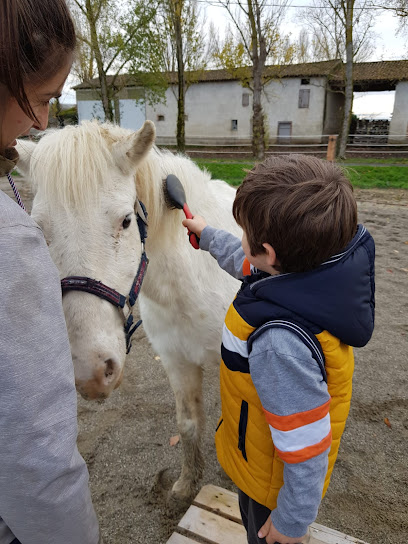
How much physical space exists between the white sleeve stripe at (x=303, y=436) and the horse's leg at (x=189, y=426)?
54.0 inches

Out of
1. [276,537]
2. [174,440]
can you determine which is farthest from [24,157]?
[174,440]

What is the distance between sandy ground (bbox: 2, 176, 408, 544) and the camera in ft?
7.47

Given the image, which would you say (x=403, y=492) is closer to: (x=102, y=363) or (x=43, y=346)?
(x=102, y=363)

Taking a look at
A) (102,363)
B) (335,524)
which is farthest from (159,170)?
(335,524)

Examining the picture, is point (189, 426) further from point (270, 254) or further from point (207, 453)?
point (270, 254)

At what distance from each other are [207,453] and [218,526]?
0.83m

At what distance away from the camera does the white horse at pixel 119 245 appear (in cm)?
137

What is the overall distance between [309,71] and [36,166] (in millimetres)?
33823

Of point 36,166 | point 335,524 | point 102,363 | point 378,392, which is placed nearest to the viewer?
point 102,363

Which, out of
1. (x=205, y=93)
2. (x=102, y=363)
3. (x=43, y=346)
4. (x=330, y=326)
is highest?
(x=205, y=93)

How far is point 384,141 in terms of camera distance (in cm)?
2653

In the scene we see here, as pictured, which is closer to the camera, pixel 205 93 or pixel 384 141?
pixel 384 141

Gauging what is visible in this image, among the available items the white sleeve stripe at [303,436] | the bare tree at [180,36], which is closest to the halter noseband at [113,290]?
the white sleeve stripe at [303,436]

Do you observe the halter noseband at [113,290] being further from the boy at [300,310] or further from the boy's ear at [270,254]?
the boy's ear at [270,254]
